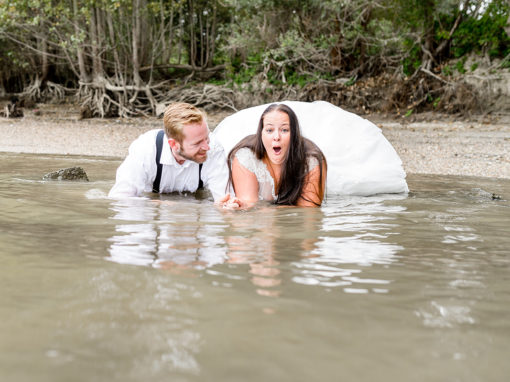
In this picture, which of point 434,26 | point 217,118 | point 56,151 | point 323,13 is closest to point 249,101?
point 217,118

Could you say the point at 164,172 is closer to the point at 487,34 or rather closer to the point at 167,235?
the point at 167,235

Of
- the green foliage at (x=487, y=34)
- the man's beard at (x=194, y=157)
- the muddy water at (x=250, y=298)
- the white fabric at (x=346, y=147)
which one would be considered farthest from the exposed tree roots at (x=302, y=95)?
the muddy water at (x=250, y=298)

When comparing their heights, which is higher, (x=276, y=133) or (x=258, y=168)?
(x=276, y=133)

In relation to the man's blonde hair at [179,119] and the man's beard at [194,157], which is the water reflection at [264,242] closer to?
the man's beard at [194,157]

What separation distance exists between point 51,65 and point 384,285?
21.4 m

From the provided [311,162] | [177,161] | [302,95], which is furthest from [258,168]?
[302,95]

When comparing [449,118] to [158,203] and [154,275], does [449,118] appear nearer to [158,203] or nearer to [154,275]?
[158,203]

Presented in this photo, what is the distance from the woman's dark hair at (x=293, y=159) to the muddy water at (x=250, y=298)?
0.82 m

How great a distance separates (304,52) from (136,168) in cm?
1195

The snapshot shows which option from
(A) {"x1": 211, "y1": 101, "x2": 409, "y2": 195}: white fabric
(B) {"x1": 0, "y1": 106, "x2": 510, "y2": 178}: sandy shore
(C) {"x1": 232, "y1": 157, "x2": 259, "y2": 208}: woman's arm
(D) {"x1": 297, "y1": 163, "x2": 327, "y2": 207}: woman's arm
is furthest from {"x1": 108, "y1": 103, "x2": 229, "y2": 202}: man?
(B) {"x1": 0, "y1": 106, "x2": 510, "y2": 178}: sandy shore

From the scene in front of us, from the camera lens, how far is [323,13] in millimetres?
14633

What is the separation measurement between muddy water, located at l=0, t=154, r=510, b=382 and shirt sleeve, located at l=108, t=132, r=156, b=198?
763 mm

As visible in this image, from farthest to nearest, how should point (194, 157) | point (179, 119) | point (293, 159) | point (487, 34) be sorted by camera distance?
point (487, 34) → point (293, 159) → point (194, 157) → point (179, 119)

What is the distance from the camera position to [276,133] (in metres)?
4.62
